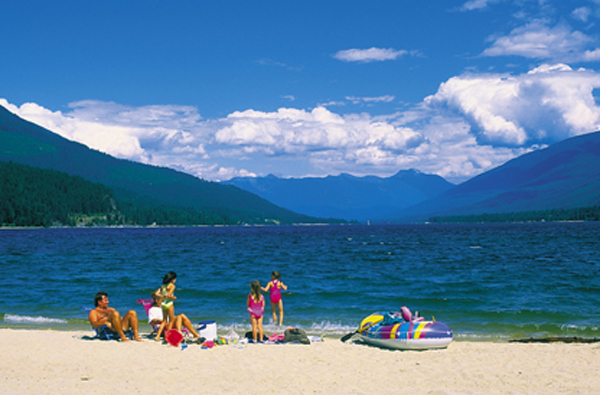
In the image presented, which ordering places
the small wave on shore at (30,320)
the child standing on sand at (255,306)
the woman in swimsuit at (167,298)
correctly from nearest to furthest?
the woman in swimsuit at (167,298) → the child standing on sand at (255,306) → the small wave on shore at (30,320)

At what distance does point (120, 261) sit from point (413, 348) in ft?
170

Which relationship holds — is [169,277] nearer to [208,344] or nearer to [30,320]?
[208,344]

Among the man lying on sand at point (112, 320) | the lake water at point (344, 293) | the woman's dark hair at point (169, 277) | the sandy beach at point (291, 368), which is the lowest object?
the lake water at point (344, 293)

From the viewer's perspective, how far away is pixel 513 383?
14.5 m

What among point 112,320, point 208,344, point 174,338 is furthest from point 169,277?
point 112,320

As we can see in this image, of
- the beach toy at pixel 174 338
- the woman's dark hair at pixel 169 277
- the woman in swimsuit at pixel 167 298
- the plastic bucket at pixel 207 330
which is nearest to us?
the beach toy at pixel 174 338

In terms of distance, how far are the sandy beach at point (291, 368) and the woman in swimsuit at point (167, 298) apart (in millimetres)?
985

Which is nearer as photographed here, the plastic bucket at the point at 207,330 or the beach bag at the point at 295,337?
the plastic bucket at the point at 207,330

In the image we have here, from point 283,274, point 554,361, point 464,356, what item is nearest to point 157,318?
point 464,356

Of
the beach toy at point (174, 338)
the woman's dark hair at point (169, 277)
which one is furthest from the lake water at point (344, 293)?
the woman's dark hair at point (169, 277)

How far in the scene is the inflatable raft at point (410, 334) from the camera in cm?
1867

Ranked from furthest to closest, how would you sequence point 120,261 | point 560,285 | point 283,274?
point 120,261 < point 283,274 < point 560,285

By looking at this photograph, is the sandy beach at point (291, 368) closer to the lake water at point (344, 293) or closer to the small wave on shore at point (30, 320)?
the lake water at point (344, 293)

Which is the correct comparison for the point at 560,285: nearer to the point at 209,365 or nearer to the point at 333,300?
the point at 333,300
